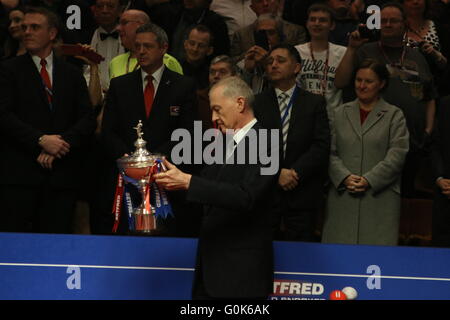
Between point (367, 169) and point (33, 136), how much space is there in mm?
2444

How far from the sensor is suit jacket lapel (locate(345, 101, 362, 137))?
7.71 metres

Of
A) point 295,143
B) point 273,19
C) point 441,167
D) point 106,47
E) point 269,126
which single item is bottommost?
point 441,167

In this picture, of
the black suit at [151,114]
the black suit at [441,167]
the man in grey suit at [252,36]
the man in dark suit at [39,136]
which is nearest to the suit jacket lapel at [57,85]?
the man in dark suit at [39,136]

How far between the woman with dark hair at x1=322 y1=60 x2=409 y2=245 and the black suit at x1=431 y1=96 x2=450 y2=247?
26 centimetres

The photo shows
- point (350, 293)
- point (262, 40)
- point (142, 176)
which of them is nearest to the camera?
point (142, 176)

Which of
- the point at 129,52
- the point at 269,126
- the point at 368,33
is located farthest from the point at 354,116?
the point at 129,52

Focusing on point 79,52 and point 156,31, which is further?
point 79,52

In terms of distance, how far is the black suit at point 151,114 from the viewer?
7484mm

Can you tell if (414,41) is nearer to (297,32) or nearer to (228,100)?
(297,32)

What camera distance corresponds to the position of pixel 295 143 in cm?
768

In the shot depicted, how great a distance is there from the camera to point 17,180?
7.57 meters

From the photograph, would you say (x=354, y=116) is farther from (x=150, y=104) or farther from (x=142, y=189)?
(x=142, y=189)

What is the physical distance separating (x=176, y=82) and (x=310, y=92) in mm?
1057
